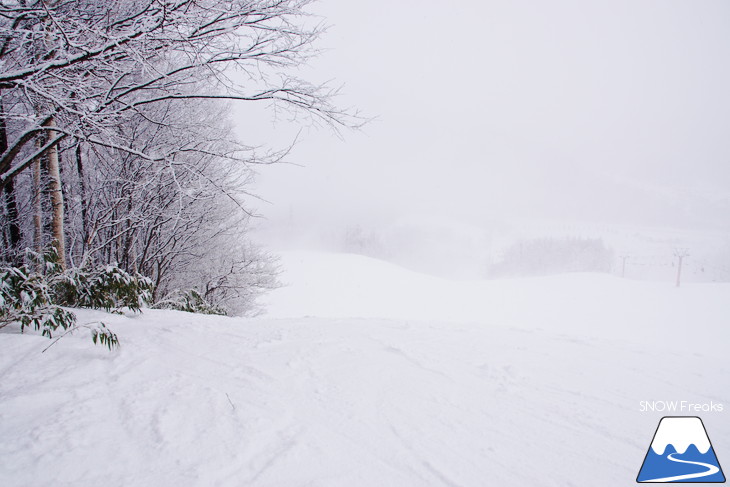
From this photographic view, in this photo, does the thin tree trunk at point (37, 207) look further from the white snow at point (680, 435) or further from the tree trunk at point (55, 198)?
the white snow at point (680, 435)

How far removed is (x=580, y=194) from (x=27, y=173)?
371ft

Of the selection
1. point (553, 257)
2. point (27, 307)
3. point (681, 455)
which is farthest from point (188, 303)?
point (553, 257)

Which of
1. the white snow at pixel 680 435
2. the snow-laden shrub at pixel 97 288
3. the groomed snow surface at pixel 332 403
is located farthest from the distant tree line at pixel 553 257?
the snow-laden shrub at pixel 97 288

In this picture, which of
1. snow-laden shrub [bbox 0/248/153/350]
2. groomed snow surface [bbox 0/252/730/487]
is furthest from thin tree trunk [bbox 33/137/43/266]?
groomed snow surface [bbox 0/252/730/487]

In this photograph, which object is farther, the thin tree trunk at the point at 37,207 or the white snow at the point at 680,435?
the thin tree trunk at the point at 37,207

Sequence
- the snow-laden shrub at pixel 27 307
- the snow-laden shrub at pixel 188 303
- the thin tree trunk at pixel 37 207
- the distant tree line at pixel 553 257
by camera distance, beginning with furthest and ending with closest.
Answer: the distant tree line at pixel 553 257 < the snow-laden shrub at pixel 188 303 < the thin tree trunk at pixel 37 207 < the snow-laden shrub at pixel 27 307

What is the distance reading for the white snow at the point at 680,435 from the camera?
201 cm

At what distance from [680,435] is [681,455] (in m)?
0.24

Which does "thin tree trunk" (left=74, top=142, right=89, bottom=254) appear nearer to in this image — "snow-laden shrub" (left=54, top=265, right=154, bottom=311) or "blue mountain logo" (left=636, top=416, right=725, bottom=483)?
"snow-laden shrub" (left=54, top=265, right=154, bottom=311)

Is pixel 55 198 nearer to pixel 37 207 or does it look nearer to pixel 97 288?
pixel 37 207

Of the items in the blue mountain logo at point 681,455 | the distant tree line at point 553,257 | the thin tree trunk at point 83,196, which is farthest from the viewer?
the distant tree line at point 553,257

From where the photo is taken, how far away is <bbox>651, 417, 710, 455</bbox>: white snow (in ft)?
6.60

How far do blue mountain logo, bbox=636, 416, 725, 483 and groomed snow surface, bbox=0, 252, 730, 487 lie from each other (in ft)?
0.19

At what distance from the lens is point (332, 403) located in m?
2.26
